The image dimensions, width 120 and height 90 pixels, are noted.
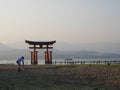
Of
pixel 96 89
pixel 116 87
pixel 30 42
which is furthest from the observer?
pixel 30 42

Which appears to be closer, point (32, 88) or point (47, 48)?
point (32, 88)

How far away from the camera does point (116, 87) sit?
18.3 metres

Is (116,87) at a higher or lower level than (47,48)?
lower

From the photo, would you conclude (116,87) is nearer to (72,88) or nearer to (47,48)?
(72,88)

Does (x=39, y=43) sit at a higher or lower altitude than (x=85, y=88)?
higher

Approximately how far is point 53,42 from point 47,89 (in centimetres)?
4035

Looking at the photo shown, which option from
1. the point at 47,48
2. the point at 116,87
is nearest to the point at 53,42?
the point at 47,48

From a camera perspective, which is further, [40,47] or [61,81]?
[40,47]

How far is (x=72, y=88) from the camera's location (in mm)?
17531

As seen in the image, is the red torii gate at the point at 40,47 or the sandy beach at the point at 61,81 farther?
the red torii gate at the point at 40,47

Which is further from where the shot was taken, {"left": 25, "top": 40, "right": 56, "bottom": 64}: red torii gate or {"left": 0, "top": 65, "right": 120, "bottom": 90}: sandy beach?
{"left": 25, "top": 40, "right": 56, "bottom": 64}: red torii gate

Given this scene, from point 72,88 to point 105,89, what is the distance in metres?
1.72

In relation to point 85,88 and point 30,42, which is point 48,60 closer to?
point 30,42

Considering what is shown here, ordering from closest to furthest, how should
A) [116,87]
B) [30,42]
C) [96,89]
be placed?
[96,89] → [116,87] → [30,42]
